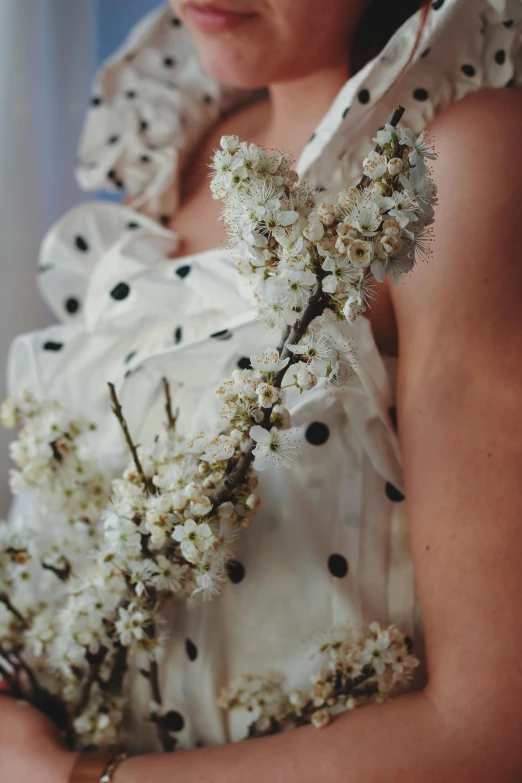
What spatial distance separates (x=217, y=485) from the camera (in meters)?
0.54

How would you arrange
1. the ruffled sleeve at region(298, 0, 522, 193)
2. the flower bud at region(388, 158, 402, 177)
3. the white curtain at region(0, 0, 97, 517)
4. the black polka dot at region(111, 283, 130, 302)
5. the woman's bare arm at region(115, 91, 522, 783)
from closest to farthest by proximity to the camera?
the flower bud at region(388, 158, 402, 177)
the woman's bare arm at region(115, 91, 522, 783)
the ruffled sleeve at region(298, 0, 522, 193)
the black polka dot at region(111, 283, 130, 302)
the white curtain at region(0, 0, 97, 517)

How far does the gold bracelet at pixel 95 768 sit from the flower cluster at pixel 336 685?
116mm

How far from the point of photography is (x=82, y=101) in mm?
1491

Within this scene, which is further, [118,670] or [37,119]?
[37,119]

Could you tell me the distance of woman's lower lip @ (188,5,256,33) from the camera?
834 millimetres

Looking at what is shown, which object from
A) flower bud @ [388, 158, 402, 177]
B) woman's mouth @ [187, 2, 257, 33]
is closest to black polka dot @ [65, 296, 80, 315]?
woman's mouth @ [187, 2, 257, 33]

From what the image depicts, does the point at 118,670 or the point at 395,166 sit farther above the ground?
the point at 395,166

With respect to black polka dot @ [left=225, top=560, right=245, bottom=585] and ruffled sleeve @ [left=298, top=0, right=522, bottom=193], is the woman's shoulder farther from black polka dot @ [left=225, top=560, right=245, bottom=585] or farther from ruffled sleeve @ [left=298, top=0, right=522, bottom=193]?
black polka dot @ [left=225, top=560, right=245, bottom=585]

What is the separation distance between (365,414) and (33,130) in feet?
3.08

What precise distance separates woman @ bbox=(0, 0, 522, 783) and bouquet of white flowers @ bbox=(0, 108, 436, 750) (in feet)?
0.15

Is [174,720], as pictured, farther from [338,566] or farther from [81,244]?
[81,244]

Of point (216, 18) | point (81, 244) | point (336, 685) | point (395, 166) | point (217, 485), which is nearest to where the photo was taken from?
point (395, 166)

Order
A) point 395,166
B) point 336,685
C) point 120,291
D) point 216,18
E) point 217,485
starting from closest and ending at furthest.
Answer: point 395,166, point 217,485, point 336,685, point 216,18, point 120,291

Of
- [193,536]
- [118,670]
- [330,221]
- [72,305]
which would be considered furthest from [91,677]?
[72,305]
